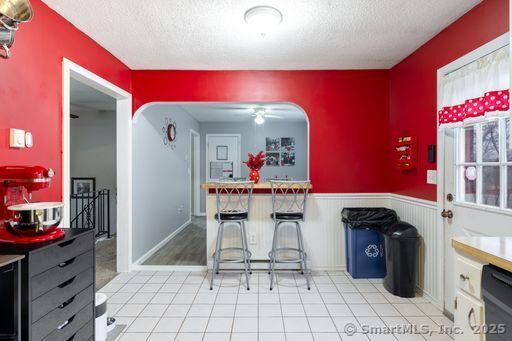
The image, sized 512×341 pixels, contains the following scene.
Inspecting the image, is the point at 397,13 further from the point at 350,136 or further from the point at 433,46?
the point at 350,136

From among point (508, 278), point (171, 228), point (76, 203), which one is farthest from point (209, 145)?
point (508, 278)

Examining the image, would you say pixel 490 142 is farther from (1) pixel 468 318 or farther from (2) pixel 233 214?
(2) pixel 233 214

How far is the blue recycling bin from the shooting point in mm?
3006

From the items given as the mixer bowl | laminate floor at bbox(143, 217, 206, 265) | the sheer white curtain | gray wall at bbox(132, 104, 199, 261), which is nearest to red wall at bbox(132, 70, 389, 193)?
gray wall at bbox(132, 104, 199, 261)

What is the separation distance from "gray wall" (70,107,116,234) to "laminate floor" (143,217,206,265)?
1.60m

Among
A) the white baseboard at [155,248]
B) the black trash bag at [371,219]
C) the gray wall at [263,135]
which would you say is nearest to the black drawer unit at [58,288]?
the white baseboard at [155,248]

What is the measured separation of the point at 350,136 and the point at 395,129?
480 millimetres

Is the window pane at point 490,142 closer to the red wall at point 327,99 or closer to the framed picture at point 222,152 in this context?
the red wall at point 327,99

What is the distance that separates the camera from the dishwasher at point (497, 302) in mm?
1051

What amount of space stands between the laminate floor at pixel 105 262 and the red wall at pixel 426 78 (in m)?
3.31

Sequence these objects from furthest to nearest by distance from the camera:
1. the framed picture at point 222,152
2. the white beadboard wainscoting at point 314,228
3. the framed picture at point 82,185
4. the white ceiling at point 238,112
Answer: the framed picture at point 222,152 → the framed picture at point 82,185 → the white ceiling at point 238,112 → the white beadboard wainscoting at point 314,228

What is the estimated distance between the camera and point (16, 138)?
1.71 m

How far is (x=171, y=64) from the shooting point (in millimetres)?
3195

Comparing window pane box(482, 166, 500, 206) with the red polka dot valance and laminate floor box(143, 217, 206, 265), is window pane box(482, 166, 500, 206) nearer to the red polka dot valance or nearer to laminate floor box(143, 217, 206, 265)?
the red polka dot valance
